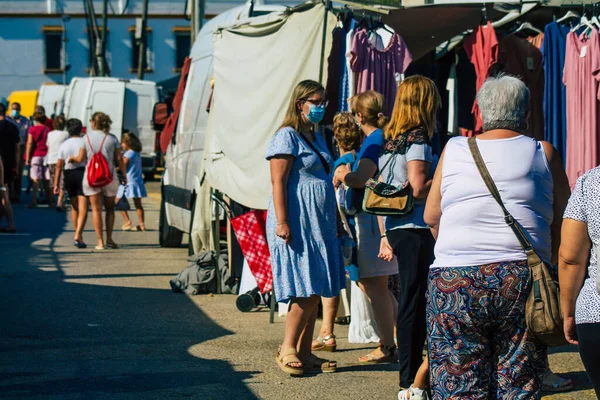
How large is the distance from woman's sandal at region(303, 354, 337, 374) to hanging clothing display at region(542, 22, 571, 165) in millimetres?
2510

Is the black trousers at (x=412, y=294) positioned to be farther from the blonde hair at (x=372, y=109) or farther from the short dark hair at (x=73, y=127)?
the short dark hair at (x=73, y=127)

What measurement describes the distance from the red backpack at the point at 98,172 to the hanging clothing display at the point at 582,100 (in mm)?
7092

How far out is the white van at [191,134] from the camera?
11586 millimetres

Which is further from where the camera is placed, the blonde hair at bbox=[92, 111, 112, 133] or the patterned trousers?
the blonde hair at bbox=[92, 111, 112, 133]

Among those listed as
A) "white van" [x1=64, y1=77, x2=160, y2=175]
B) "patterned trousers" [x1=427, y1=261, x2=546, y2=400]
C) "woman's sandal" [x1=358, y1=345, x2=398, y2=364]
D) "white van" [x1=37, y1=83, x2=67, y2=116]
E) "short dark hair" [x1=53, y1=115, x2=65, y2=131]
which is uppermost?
"white van" [x1=37, y1=83, x2=67, y2=116]

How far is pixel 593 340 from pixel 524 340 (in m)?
0.61

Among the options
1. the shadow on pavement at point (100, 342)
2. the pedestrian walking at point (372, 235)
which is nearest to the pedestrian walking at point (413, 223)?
the pedestrian walking at point (372, 235)

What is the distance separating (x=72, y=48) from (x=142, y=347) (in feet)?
164

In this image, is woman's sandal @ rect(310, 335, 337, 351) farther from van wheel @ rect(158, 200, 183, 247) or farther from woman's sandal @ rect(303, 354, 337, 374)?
van wheel @ rect(158, 200, 183, 247)

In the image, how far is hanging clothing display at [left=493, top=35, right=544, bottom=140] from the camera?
8594 mm

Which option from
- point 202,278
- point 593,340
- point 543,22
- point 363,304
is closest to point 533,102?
point 543,22

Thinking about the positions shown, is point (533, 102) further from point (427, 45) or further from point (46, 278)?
point (46, 278)

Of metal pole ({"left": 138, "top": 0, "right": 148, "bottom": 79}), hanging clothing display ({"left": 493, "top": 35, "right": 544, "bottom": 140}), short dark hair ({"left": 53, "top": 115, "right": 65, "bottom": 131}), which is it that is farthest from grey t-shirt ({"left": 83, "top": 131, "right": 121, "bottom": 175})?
metal pole ({"left": 138, "top": 0, "right": 148, "bottom": 79})

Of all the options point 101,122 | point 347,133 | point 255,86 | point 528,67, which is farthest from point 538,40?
point 101,122
